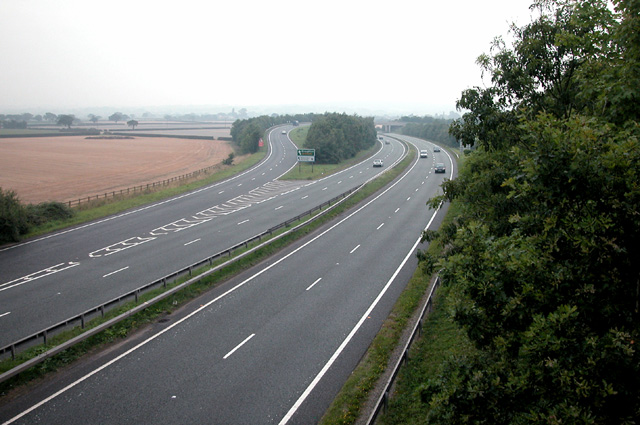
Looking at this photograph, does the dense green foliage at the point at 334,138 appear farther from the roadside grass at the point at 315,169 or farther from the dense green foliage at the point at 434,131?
the dense green foliage at the point at 434,131

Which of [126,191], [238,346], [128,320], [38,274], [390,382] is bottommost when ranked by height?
[126,191]

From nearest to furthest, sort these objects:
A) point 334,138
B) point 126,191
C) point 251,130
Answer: point 126,191 → point 334,138 → point 251,130

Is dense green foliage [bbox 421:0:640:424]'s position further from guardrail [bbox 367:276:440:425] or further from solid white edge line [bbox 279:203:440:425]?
solid white edge line [bbox 279:203:440:425]

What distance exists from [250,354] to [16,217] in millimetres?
23914

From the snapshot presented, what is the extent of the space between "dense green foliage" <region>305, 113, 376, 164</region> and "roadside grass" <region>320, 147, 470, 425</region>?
6431 cm

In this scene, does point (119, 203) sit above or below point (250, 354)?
below

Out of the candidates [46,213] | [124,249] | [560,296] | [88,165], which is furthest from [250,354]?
[88,165]

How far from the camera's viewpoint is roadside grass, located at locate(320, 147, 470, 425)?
39.9 ft

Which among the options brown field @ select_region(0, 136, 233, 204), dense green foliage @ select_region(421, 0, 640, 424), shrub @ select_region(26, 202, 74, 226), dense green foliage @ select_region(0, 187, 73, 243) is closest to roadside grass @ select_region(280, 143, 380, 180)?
brown field @ select_region(0, 136, 233, 204)

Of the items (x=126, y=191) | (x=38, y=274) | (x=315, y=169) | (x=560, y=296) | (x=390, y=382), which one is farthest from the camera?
(x=315, y=169)

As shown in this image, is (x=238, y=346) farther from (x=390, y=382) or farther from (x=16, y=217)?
(x=16, y=217)

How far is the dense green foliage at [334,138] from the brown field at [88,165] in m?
21.2

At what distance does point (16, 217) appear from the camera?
30812mm

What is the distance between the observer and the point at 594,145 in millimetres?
6965
